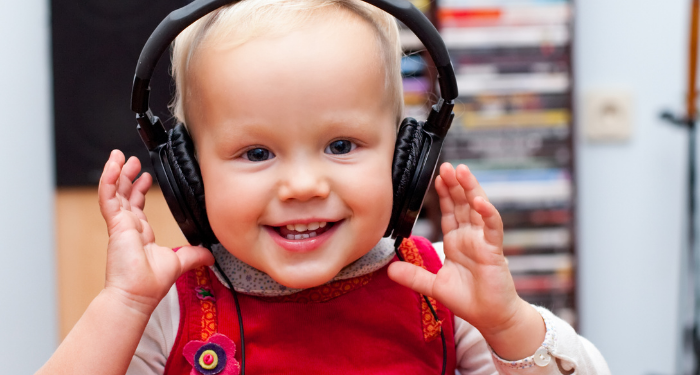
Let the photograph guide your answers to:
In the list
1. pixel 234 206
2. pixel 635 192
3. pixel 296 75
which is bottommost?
pixel 635 192

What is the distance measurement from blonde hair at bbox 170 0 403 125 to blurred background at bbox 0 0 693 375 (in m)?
0.77

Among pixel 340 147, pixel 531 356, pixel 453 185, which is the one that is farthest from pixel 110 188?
pixel 531 356

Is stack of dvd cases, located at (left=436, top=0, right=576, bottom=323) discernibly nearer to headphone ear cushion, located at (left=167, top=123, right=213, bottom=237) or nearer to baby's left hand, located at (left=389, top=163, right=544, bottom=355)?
baby's left hand, located at (left=389, top=163, right=544, bottom=355)

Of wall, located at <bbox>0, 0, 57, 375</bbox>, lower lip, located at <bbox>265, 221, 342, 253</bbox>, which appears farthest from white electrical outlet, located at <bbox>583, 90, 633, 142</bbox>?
wall, located at <bbox>0, 0, 57, 375</bbox>

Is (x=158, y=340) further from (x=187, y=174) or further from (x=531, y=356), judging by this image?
(x=531, y=356)

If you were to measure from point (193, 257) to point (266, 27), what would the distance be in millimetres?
271

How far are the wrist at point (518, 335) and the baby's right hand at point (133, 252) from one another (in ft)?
1.11

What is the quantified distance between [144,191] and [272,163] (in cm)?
21

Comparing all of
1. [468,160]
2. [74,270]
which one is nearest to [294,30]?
[468,160]

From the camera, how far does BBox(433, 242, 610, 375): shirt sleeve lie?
0.66m

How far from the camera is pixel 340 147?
2.06 feet

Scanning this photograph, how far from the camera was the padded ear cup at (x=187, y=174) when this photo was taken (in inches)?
25.0

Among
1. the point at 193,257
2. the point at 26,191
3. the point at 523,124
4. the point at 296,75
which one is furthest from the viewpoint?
the point at 523,124

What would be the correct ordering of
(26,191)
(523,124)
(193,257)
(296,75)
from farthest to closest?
1. (523,124)
2. (26,191)
3. (193,257)
4. (296,75)
